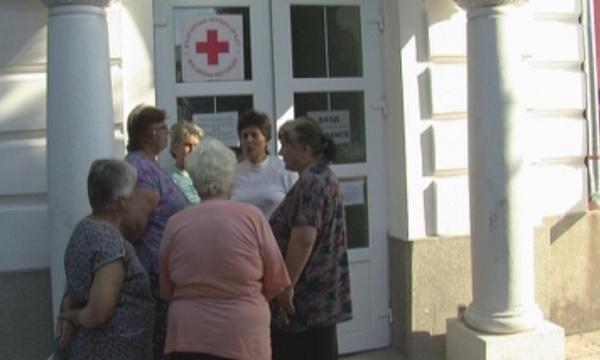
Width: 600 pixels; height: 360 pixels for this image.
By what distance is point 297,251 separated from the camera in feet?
10.0

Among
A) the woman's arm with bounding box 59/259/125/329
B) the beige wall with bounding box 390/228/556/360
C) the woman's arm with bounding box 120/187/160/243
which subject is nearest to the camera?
the woman's arm with bounding box 59/259/125/329

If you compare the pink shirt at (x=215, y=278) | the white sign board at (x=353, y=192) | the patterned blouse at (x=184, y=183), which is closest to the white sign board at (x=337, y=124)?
the white sign board at (x=353, y=192)

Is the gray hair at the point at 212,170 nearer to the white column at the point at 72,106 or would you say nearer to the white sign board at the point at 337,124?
the white column at the point at 72,106

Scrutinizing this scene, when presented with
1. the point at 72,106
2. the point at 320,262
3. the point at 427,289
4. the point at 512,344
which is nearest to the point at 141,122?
the point at 72,106

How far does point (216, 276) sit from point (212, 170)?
0.41 m

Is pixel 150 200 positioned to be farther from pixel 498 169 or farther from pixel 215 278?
pixel 498 169

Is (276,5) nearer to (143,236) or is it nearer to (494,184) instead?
(494,184)

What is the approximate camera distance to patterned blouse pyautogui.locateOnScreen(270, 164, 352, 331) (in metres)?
3.13

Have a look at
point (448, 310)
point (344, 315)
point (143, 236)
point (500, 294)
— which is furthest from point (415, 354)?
point (143, 236)

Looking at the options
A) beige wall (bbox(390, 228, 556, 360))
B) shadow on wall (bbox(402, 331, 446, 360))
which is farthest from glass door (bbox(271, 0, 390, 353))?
shadow on wall (bbox(402, 331, 446, 360))

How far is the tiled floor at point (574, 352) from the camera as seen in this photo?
4.88m

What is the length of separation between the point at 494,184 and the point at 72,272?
272 cm

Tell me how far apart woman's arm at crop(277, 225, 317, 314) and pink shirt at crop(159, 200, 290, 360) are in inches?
17.3

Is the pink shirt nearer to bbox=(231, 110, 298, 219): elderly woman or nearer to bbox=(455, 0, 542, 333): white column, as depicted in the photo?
bbox=(231, 110, 298, 219): elderly woman
